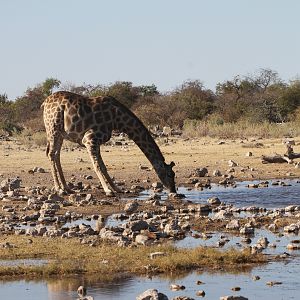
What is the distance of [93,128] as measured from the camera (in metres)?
20.7

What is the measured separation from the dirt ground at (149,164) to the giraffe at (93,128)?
1756 millimetres

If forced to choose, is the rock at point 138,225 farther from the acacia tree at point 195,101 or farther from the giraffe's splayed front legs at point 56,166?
the acacia tree at point 195,101

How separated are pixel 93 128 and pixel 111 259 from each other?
854 centimetres

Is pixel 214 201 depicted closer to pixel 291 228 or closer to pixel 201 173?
pixel 291 228

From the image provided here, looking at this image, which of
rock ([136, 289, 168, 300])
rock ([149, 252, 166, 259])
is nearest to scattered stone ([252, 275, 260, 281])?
rock ([149, 252, 166, 259])

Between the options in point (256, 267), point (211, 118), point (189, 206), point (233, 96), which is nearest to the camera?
point (256, 267)

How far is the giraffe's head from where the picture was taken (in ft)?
67.1

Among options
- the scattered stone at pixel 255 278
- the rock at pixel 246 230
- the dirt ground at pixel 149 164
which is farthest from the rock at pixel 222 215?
the dirt ground at pixel 149 164

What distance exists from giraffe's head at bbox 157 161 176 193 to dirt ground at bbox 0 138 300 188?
2036 mm

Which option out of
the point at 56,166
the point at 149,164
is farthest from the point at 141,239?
the point at 149,164

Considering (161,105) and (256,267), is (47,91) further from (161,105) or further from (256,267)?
(256,267)

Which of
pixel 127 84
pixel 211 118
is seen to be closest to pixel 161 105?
pixel 211 118

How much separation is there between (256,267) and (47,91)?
5653cm

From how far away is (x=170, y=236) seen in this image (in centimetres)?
1434
